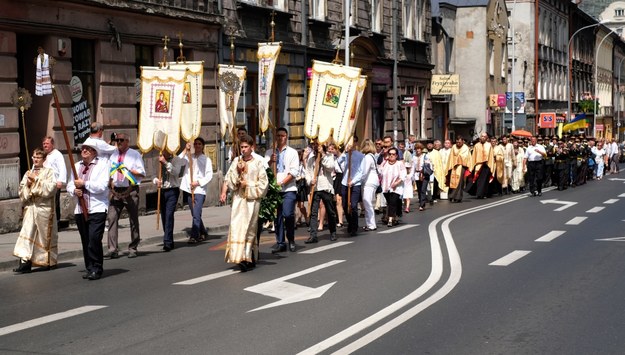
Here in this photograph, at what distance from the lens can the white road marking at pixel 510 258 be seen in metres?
13.4

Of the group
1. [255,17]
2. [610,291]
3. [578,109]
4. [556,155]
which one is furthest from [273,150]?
[578,109]

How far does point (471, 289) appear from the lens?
11.1 meters

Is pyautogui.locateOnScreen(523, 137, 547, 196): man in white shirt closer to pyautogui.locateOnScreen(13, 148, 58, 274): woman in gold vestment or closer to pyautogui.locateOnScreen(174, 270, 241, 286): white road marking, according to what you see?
pyautogui.locateOnScreen(174, 270, 241, 286): white road marking

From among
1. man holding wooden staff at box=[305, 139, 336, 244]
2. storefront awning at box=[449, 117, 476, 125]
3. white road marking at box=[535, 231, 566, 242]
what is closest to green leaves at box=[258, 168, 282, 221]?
man holding wooden staff at box=[305, 139, 336, 244]

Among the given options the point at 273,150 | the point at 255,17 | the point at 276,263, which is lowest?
the point at 276,263

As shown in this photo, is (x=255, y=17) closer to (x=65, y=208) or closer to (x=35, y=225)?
(x=65, y=208)

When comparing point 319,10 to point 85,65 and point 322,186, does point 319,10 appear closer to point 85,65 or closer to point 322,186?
Answer: point 85,65

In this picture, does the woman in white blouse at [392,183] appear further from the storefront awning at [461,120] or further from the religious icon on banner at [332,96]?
the storefront awning at [461,120]

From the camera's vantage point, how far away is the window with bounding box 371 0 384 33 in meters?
36.7

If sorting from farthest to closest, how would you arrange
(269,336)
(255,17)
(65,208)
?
Result: 1. (255,17)
2. (65,208)
3. (269,336)

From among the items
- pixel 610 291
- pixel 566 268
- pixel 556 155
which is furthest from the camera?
pixel 556 155

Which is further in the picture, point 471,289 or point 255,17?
point 255,17

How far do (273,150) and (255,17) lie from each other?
38.9ft

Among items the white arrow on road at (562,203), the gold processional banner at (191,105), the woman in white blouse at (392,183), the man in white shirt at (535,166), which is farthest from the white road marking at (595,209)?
the gold processional banner at (191,105)
